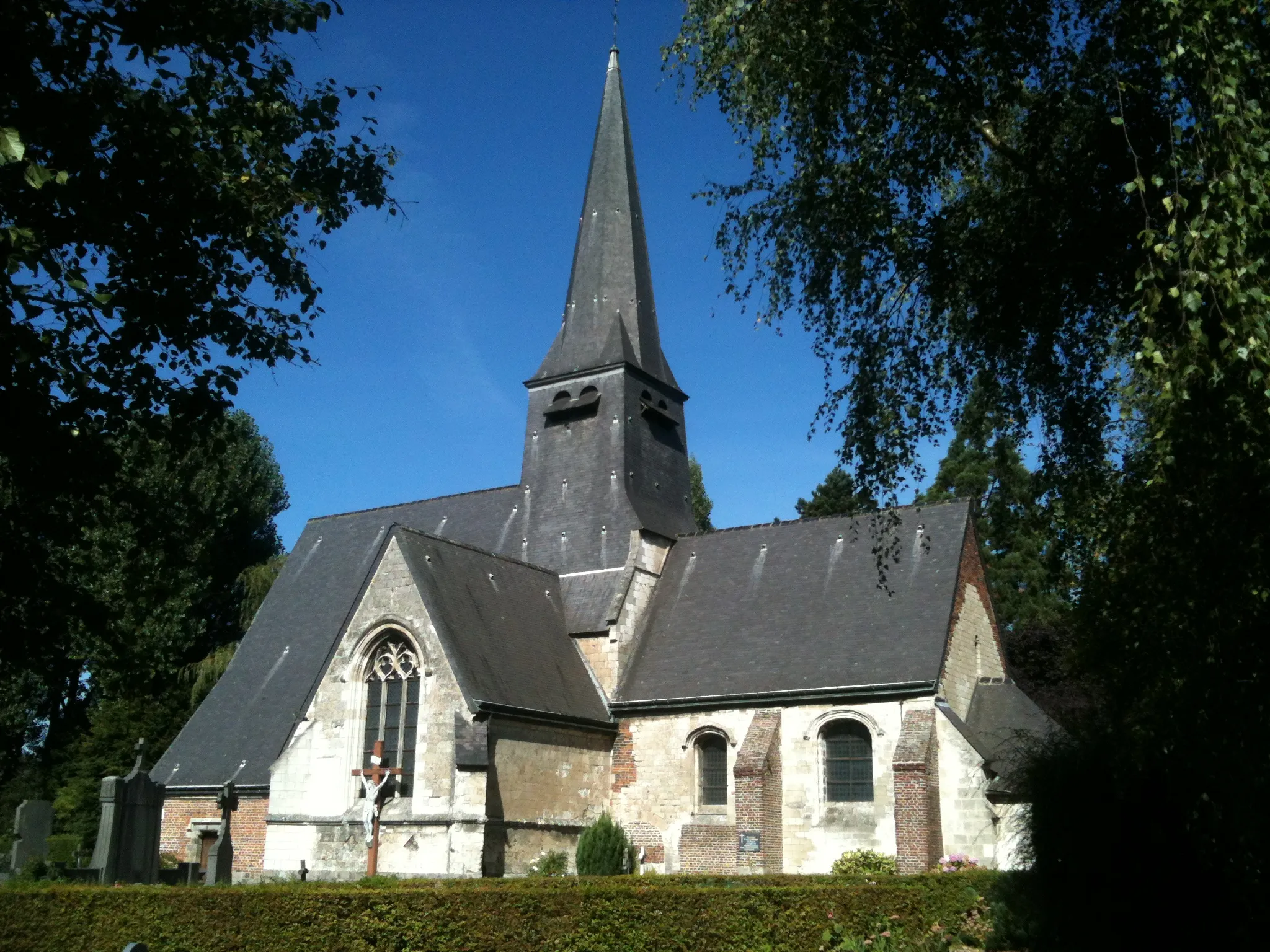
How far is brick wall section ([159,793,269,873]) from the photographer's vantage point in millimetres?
23984

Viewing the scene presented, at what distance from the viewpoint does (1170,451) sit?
697cm

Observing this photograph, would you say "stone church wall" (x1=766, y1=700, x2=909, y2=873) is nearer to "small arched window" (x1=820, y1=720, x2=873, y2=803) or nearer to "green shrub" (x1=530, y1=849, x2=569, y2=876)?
"small arched window" (x1=820, y1=720, x2=873, y2=803)

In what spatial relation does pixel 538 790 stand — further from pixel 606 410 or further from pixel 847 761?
pixel 606 410

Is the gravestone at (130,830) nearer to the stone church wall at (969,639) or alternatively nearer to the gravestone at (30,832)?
the gravestone at (30,832)

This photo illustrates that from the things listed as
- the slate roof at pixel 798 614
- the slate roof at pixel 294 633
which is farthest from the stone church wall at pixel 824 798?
the slate roof at pixel 294 633

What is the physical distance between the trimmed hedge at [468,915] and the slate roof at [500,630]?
22.4 ft

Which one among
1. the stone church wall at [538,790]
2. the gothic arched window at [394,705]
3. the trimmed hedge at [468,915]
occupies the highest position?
the gothic arched window at [394,705]

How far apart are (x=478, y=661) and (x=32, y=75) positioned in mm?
14670

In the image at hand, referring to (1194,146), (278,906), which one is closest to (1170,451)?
(1194,146)

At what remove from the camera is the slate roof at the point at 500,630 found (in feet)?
69.0

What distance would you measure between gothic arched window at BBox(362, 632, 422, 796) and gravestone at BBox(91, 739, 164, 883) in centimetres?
353

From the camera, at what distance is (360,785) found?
2106cm

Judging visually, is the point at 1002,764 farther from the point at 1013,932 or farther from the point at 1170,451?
the point at 1170,451

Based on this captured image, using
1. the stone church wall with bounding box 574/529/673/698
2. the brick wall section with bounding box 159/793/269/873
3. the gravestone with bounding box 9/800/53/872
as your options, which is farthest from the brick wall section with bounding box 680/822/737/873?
the gravestone with bounding box 9/800/53/872
